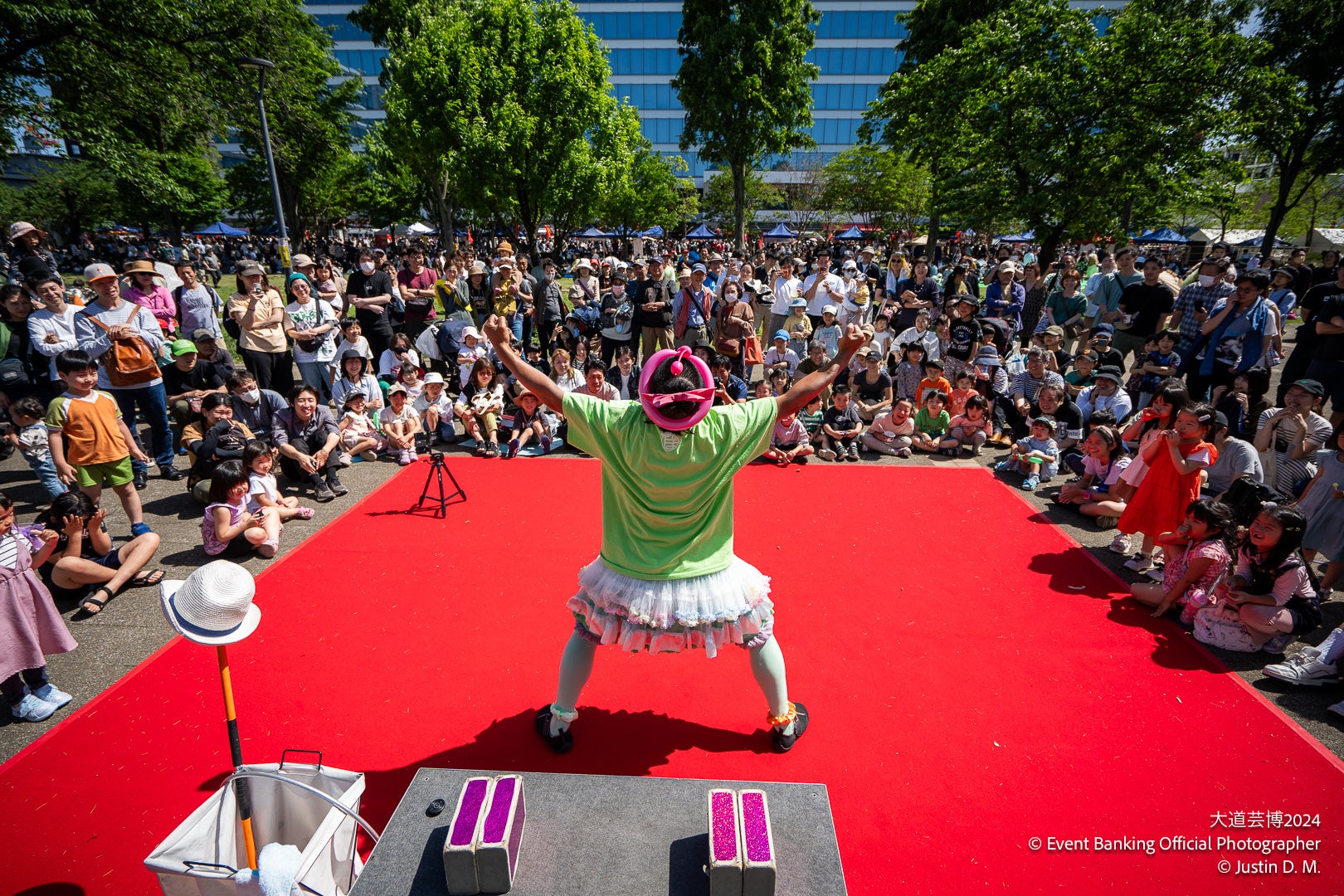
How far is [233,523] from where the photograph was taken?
5.65 m

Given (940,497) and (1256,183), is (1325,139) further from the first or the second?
(940,497)

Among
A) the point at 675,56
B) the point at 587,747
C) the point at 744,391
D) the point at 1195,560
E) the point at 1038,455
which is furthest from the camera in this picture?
the point at 675,56

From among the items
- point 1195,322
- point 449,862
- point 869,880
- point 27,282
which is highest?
point 27,282

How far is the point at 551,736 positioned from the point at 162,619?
134 inches

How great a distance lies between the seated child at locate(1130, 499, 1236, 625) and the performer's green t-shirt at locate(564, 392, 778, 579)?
3712 millimetres

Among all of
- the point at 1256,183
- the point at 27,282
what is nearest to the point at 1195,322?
the point at 27,282

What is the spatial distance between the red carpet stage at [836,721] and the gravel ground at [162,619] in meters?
0.18

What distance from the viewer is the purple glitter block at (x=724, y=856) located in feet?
6.98

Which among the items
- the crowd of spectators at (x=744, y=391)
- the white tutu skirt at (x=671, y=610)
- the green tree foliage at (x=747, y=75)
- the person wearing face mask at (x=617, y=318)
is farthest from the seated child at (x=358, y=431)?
the green tree foliage at (x=747, y=75)

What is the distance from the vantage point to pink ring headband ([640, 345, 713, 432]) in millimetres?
2635

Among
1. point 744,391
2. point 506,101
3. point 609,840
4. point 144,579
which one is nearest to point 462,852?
point 609,840

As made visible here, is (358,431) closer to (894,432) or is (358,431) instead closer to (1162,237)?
(894,432)

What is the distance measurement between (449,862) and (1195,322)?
439 inches

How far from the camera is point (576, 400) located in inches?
113
